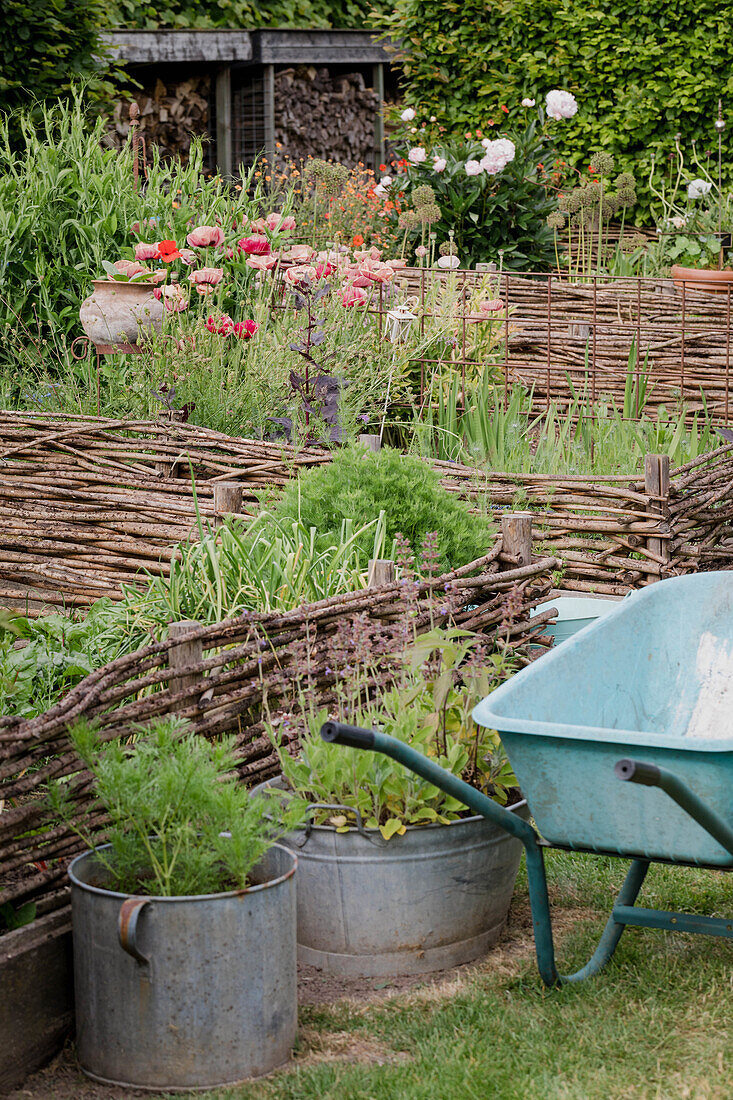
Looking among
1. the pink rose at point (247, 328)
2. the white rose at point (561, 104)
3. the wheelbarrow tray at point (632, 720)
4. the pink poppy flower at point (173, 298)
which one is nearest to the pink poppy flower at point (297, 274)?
the pink rose at point (247, 328)

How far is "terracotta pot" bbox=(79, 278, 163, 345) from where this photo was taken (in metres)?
5.23

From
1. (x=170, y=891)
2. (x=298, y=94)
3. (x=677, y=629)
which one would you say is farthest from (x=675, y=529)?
(x=298, y=94)

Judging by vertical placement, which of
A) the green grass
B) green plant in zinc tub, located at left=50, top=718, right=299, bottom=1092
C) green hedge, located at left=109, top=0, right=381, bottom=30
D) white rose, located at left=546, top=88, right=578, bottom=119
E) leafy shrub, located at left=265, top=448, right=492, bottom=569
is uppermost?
green hedge, located at left=109, top=0, right=381, bottom=30

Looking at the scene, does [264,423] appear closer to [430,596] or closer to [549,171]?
[430,596]

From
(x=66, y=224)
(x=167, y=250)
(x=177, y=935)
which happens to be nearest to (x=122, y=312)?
(x=167, y=250)

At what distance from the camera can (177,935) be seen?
2.15 m

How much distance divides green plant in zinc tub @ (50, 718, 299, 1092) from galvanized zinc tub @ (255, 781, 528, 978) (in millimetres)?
280

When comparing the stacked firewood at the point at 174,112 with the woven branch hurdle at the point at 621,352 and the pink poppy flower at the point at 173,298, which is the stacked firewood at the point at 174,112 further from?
the pink poppy flower at the point at 173,298

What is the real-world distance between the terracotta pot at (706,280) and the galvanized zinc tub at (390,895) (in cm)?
609

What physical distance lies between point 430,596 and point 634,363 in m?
3.39

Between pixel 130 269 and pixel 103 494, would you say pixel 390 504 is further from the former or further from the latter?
pixel 130 269

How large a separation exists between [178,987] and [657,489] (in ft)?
8.44

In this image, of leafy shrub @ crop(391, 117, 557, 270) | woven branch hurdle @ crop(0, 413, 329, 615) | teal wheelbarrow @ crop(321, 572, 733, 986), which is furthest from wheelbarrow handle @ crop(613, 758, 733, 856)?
leafy shrub @ crop(391, 117, 557, 270)

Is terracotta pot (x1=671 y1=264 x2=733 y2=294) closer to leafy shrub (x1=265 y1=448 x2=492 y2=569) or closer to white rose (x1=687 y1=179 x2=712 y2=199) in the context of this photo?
white rose (x1=687 y1=179 x2=712 y2=199)
